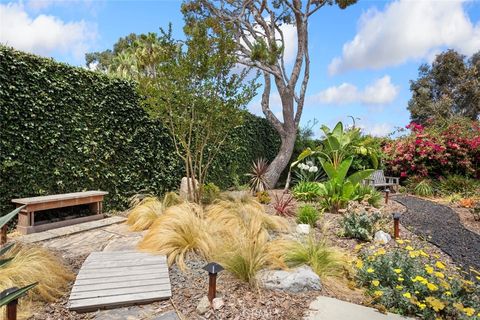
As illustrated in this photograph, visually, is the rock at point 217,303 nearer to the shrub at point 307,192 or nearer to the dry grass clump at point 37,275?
the dry grass clump at point 37,275

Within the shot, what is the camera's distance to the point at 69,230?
15.3ft

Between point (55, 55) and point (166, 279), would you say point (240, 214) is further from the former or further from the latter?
point (55, 55)

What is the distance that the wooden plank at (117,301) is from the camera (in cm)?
253

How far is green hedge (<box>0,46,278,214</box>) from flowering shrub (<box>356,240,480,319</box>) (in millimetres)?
4504

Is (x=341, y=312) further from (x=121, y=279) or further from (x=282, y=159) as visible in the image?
(x=282, y=159)

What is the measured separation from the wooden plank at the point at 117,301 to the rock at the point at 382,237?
9.80ft

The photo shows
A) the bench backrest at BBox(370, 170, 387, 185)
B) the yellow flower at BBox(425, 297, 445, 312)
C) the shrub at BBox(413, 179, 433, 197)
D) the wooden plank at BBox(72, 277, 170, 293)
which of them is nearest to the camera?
the yellow flower at BBox(425, 297, 445, 312)

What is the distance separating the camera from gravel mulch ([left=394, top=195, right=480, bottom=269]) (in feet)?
13.7

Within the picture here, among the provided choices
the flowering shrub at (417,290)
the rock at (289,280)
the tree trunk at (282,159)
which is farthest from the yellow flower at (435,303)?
the tree trunk at (282,159)

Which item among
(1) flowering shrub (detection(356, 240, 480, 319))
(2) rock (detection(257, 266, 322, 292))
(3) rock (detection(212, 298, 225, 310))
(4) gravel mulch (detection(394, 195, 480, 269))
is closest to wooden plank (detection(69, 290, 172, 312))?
(3) rock (detection(212, 298, 225, 310))

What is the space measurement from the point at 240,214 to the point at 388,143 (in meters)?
8.96

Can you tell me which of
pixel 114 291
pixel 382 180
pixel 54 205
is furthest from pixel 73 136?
pixel 382 180

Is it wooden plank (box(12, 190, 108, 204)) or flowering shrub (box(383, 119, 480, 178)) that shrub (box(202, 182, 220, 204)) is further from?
flowering shrub (box(383, 119, 480, 178))

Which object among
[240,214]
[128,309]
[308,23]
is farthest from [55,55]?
[308,23]
